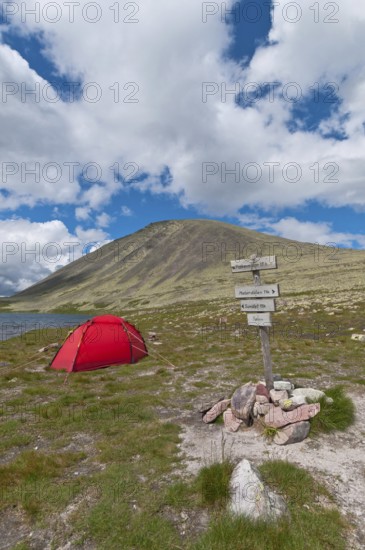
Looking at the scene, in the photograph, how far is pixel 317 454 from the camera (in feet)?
24.5

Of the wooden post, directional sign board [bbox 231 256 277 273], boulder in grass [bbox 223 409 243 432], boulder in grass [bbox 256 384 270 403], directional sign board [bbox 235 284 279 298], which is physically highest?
directional sign board [bbox 231 256 277 273]

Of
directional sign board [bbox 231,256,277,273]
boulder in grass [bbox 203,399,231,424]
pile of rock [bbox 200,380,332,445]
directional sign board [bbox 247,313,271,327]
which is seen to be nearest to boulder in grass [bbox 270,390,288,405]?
pile of rock [bbox 200,380,332,445]

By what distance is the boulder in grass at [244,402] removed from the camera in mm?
9203

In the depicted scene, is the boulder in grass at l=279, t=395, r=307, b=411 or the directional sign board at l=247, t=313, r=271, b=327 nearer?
the boulder in grass at l=279, t=395, r=307, b=411

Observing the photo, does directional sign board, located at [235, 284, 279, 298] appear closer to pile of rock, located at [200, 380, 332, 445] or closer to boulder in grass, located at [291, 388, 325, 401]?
pile of rock, located at [200, 380, 332, 445]

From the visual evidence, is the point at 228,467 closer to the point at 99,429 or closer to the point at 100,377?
the point at 99,429

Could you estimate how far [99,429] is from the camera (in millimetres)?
9656

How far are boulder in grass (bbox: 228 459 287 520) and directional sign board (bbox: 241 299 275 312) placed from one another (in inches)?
228

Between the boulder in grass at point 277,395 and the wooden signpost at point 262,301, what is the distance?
865mm

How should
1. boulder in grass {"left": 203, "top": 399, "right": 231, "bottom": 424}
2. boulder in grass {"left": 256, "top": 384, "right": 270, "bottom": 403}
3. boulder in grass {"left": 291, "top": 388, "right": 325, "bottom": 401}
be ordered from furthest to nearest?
boulder in grass {"left": 203, "top": 399, "right": 231, "bottom": 424}, boulder in grass {"left": 291, "top": 388, "right": 325, "bottom": 401}, boulder in grass {"left": 256, "top": 384, "right": 270, "bottom": 403}

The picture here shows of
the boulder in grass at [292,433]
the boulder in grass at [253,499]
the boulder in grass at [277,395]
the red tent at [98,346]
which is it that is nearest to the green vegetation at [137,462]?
the boulder in grass at [253,499]

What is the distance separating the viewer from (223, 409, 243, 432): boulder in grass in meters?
9.03

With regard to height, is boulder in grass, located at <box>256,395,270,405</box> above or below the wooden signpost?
below

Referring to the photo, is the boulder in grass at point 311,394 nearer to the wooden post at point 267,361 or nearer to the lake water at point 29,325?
the wooden post at point 267,361
